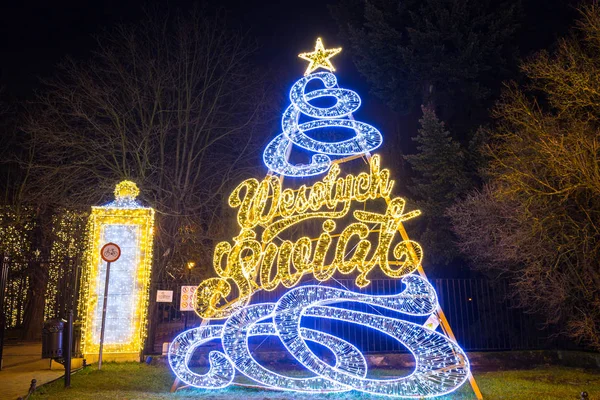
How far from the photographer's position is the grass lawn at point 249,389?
9070 mm

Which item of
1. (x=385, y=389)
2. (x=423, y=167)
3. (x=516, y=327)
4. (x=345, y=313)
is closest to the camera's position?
(x=385, y=389)

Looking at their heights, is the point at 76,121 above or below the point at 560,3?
below

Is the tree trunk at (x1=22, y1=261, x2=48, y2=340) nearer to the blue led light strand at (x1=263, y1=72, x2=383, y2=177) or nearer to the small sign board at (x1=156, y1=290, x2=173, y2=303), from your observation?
the small sign board at (x1=156, y1=290, x2=173, y2=303)

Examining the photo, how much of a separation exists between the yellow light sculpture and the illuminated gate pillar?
167 inches

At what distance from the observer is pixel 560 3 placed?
655 inches

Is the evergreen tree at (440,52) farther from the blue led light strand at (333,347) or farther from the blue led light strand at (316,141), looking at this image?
the blue led light strand at (333,347)

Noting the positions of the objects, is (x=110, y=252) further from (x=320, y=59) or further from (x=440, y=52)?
(x=440, y=52)

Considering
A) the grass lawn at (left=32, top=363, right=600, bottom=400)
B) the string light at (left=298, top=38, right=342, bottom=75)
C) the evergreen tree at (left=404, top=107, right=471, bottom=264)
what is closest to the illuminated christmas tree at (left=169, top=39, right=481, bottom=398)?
the grass lawn at (left=32, top=363, right=600, bottom=400)

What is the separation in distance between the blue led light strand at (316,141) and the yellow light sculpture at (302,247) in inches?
16.9

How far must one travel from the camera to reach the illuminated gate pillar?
12789 millimetres

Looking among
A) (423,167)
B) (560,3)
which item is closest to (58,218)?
(423,167)

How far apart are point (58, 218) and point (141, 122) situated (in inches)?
193

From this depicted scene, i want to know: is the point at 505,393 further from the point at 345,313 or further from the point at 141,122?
the point at 141,122

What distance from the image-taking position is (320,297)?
362 inches
